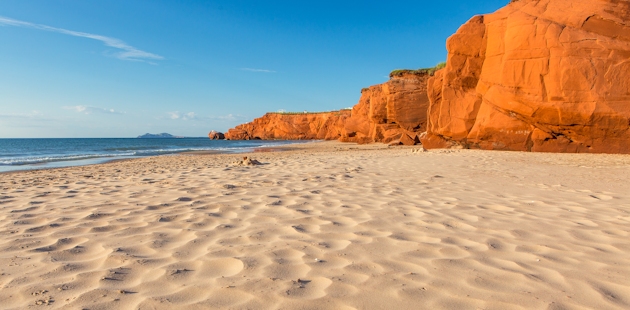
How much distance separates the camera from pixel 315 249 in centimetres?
260

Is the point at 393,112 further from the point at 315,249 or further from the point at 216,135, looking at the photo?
the point at 216,135

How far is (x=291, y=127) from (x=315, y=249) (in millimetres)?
68559

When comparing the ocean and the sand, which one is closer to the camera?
the sand

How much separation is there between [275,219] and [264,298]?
167 cm

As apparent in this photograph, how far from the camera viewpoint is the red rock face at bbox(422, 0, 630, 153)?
11.7 metres

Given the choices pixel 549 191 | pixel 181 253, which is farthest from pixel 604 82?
pixel 181 253

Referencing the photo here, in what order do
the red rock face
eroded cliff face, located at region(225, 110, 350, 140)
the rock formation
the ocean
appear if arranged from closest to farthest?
the red rock face < the ocean < eroded cliff face, located at region(225, 110, 350, 140) < the rock formation

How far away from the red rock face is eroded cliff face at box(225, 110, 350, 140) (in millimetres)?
39908

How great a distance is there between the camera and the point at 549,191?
5305 mm

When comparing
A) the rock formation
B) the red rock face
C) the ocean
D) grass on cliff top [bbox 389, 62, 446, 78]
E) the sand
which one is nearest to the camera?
the sand

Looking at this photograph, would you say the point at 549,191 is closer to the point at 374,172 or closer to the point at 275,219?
the point at 374,172

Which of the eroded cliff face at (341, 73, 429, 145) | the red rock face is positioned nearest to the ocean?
the eroded cliff face at (341, 73, 429, 145)

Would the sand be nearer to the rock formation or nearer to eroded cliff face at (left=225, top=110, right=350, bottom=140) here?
eroded cliff face at (left=225, top=110, right=350, bottom=140)

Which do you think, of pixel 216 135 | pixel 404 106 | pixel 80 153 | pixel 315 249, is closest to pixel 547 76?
pixel 315 249
